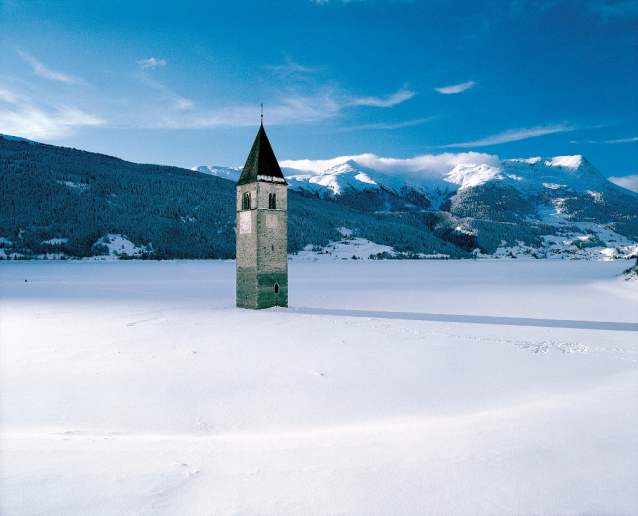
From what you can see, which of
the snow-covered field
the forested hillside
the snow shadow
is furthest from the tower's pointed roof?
the forested hillside

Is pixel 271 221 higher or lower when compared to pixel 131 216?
lower

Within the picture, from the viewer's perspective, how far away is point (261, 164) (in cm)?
2431

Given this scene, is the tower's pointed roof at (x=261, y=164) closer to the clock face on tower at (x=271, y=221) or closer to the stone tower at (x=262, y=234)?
the stone tower at (x=262, y=234)

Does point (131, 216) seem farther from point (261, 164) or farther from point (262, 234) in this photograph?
point (262, 234)

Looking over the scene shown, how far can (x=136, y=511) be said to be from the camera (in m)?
4.71

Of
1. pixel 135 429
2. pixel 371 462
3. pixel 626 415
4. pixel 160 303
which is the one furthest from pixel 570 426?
pixel 160 303

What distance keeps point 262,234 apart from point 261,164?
14.1 ft

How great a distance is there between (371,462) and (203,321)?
1404cm

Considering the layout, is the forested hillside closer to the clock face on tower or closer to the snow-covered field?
the clock face on tower

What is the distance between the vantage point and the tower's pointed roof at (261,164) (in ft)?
79.0

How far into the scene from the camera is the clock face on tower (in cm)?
2371

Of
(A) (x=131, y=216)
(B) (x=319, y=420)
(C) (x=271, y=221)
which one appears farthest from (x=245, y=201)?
(A) (x=131, y=216)

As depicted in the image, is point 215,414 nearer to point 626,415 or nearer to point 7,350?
point 626,415

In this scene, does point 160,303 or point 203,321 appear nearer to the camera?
point 203,321
